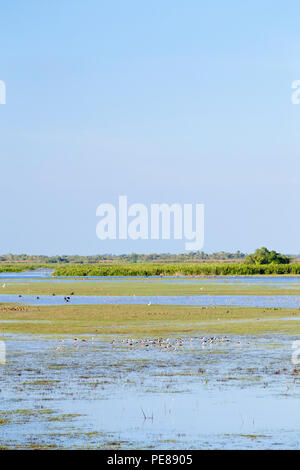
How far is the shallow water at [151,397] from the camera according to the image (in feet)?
48.5

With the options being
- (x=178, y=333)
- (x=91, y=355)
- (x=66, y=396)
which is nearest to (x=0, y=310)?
(x=178, y=333)

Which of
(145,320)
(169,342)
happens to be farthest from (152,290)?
(169,342)

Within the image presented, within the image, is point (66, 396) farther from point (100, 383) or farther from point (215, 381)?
point (215, 381)

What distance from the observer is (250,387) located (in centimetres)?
1941

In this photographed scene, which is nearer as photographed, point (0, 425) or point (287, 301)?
point (0, 425)

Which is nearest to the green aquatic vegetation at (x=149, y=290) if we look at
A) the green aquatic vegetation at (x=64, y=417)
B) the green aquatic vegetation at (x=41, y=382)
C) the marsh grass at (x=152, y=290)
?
the marsh grass at (x=152, y=290)

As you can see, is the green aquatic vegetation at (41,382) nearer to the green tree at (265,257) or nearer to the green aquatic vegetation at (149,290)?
the green aquatic vegetation at (149,290)

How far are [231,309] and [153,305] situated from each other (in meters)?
5.57

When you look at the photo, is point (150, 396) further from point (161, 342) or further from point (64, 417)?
point (161, 342)

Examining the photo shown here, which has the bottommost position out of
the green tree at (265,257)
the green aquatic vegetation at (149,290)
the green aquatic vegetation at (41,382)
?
the green aquatic vegetation at (41,382)

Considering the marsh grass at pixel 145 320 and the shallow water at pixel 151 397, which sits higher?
the marsh grass at pixel 145 320

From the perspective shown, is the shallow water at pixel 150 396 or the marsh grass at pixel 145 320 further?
the marsh grass at pixel 145 320

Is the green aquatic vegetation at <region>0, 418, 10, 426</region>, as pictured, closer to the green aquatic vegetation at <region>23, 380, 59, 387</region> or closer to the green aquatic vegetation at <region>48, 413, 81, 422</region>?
the green aquatic vegetation at <region>48, 413, 81, 422</region>
